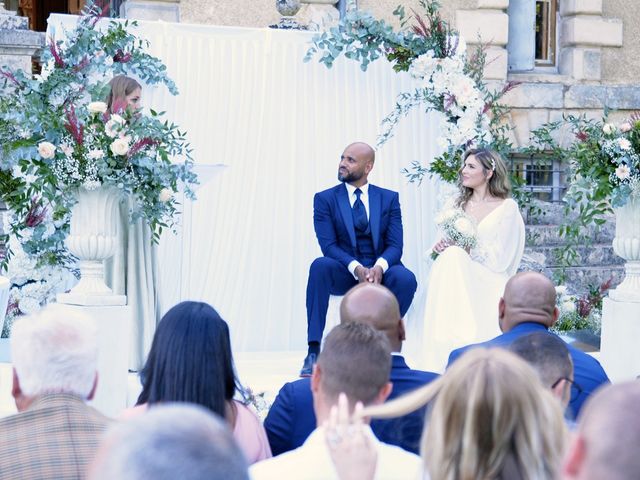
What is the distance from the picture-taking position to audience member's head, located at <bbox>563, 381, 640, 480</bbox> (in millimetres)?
1347

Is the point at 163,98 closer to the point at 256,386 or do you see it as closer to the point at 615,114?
the point at 256,386

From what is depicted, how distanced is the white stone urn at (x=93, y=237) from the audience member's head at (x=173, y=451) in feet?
13.8

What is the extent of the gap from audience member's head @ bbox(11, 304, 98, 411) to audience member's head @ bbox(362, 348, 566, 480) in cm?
93

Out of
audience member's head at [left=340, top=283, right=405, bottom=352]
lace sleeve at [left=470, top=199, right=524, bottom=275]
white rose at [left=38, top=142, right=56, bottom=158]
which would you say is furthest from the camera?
lace sleeve at [left=470, top=199, right=524, bottom=275]

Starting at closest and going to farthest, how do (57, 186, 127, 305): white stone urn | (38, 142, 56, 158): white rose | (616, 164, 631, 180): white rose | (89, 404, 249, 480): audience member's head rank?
(89, 404, 249, 480): audience member's head → (38, 142, 56, 158): white rose → (57, 186, 127, 305): white stone urn → (616, 164, 631, 180): white rose

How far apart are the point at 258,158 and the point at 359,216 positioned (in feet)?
2.52

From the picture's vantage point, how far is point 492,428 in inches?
75.7

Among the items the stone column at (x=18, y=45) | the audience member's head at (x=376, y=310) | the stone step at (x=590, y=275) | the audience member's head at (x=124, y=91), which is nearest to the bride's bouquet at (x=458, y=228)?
the audience member's head at (x=124, y=91)

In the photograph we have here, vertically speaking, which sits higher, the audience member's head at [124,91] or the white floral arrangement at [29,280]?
the audience member's head at [124,91]

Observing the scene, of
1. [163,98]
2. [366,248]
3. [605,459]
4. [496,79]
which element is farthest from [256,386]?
[496,79]

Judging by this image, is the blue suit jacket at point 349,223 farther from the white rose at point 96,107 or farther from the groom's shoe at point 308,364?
the white rose at point 96,107

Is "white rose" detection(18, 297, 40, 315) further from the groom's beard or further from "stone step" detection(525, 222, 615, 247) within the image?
"stone step" detection(525, 222, 615, 247)

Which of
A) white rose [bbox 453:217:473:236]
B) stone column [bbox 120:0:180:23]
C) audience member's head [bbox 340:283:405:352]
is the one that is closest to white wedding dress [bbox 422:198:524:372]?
white rose [bbox 453:217:473:236]

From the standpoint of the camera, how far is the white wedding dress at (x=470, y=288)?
6223 mm
